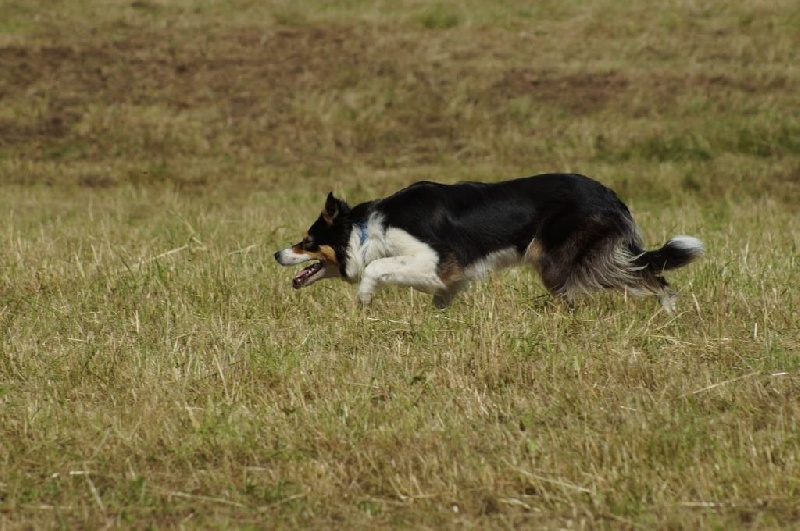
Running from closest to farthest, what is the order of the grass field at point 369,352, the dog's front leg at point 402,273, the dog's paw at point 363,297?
the grass field at point 369,352 → the dog's front leg at point 402,273 → the dog's paw at point 363,297

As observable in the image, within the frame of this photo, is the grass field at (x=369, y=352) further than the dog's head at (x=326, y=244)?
No

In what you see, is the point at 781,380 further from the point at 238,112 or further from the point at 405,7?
the point at 405,7

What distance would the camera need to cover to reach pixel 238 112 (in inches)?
738

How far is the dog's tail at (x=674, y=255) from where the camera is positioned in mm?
7043

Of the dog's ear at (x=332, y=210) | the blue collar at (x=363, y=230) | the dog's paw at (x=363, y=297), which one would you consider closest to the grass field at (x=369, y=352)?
the dog's paw at (x=363, y=297)

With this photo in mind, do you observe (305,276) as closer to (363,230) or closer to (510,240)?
(363,230)

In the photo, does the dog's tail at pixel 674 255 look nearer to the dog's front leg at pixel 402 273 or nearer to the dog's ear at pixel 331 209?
the dog's front leg at pixel 402 273

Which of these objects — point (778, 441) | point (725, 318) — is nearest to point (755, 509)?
point (778, 441)

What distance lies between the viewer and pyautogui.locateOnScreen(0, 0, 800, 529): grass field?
4375 mm

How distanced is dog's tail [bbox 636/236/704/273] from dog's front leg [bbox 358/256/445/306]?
48.6 inches

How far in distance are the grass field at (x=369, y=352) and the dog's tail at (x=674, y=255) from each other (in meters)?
0.23

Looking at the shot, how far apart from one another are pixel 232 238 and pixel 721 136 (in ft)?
29.9

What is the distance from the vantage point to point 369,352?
6172 mm

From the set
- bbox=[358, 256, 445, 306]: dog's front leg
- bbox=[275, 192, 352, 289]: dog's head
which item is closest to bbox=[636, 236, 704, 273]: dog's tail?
bbox=[358, 256, 445, 306]: dog's front leg
